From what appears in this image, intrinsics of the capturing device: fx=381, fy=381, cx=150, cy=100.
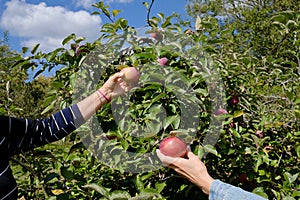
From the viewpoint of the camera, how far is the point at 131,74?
1.43m

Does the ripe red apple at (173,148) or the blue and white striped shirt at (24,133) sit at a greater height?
the blue and white striped shirt at (24,133)

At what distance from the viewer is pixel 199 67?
158 centimetres

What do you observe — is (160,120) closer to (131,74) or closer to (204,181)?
(131,74)

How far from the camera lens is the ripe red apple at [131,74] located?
1.43 meters

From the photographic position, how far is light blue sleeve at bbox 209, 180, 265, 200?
2.60 feet

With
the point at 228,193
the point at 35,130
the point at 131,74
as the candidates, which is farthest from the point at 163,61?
the point at 228,193

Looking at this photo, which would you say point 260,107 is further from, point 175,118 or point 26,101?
point 26,101

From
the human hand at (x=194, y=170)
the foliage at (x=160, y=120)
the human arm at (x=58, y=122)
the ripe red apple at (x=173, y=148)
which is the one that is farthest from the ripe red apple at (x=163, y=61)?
the human hand at (x=194, y=170)

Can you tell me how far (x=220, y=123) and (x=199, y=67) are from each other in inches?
10.0

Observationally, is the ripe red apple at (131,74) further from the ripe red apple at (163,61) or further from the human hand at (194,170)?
the human hand at (194,170)

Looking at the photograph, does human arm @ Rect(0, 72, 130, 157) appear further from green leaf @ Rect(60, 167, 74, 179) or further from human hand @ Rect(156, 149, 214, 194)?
human hand @ Rect(156, 149, 214, 194)

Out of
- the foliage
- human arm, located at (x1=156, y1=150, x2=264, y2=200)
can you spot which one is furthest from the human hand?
the foliage

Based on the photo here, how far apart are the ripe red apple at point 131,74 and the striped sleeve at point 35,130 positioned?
226 mm

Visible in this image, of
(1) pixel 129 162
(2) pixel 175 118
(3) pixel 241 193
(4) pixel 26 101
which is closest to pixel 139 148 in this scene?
(1) pixel 129 162
